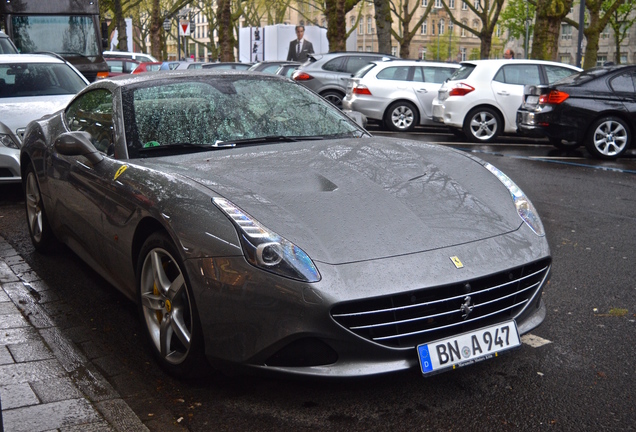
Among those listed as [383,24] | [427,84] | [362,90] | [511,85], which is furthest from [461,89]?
[383,24]

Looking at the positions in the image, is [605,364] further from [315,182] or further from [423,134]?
[423,134]

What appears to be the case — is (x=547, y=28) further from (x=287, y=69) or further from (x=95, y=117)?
(x=95, y=117)

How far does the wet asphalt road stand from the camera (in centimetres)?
329

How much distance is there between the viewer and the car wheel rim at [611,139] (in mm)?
12367

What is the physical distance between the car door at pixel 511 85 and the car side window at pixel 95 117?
10.5m

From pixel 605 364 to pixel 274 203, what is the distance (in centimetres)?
179

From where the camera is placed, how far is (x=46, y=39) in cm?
2036

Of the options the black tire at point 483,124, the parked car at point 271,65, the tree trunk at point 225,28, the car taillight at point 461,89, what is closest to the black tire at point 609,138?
the black tire at point 483,124

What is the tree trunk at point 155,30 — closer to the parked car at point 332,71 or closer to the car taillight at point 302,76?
the parked car at point 332,71

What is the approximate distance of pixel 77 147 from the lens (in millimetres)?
4488

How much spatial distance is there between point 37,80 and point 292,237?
754cm

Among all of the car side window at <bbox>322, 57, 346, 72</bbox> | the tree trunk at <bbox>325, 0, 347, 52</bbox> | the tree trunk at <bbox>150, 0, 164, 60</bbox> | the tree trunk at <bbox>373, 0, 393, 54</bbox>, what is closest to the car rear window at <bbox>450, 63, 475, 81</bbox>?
the car side window at <bbox>322, 57, 346, 72</bbox>

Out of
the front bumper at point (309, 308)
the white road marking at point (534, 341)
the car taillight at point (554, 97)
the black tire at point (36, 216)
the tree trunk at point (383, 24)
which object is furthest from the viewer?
the tree trunk at point (383, 24)

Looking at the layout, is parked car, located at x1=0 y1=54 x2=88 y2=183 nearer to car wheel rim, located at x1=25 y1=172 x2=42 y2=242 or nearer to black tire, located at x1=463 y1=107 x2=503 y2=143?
car wheel rim, located at x1=25 y1=172 x2=42 y2=242
